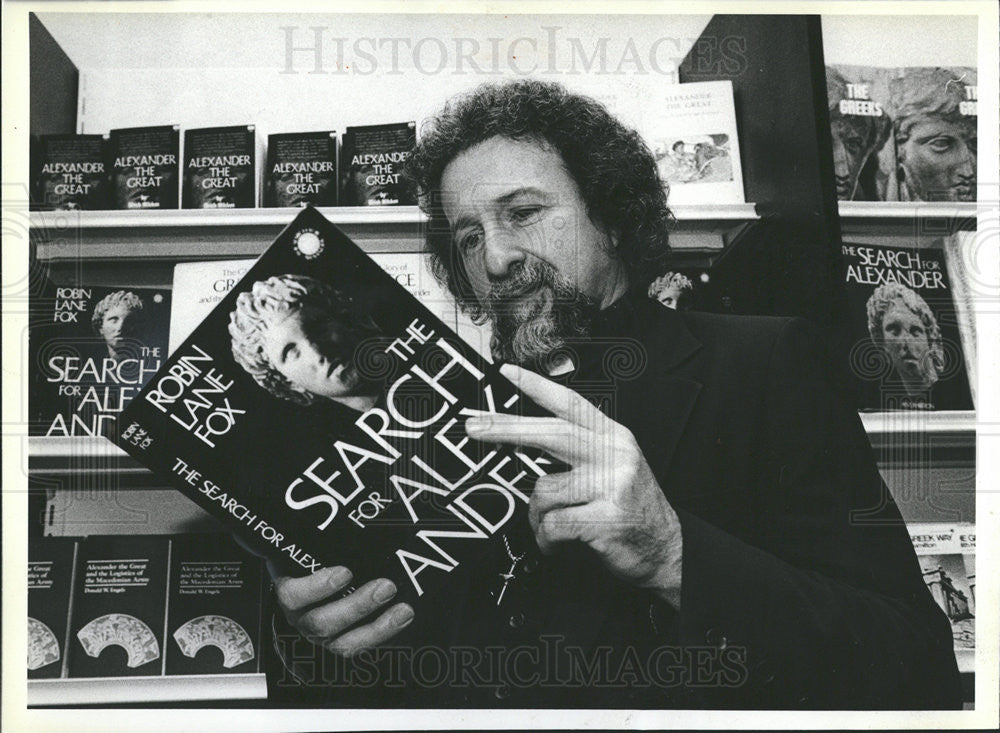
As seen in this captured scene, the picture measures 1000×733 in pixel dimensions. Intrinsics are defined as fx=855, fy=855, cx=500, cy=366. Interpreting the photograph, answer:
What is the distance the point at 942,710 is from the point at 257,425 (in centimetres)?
143

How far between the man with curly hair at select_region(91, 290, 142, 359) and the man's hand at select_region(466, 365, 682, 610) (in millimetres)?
693

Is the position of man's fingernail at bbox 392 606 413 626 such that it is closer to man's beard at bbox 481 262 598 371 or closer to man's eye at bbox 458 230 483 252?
man's beard at bbox 481 262 598 371

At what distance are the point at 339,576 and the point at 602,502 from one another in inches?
19.8

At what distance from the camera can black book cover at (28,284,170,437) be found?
5.43ft

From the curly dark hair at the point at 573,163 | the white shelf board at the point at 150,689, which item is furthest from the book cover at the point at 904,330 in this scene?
the white shelf board at the point at 150,689

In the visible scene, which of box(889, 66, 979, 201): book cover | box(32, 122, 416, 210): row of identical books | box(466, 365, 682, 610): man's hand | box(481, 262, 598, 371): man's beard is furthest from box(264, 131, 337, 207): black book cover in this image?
box(889, 66, 979, 201): book cover

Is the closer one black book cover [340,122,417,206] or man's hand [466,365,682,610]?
man's hand [466,365,682,610]

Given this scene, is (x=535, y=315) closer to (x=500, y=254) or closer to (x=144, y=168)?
(x=500, y=254)

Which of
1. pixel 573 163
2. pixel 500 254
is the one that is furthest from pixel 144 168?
pixel 573 163

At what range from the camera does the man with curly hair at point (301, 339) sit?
1.58 metres

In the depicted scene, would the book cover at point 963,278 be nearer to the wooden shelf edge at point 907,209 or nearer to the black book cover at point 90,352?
the wooden shelf edge at point 907,209

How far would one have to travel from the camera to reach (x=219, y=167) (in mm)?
1690

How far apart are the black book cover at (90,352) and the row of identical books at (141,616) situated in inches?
9.8

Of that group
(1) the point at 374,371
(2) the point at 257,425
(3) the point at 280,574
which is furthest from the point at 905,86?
(3) the point at 280,574
